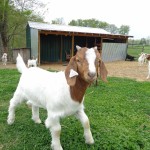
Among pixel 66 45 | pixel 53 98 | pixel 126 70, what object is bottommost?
pixel 126 70

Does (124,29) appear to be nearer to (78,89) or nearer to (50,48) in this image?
(50,48)

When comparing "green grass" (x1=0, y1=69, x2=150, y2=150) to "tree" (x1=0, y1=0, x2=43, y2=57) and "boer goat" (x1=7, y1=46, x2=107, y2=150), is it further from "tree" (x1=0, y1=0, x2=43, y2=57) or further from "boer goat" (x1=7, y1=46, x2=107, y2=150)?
"tree" (x1=0, y1=0, x2=43, y2=57)

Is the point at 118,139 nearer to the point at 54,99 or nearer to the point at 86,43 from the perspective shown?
the point at 54,99

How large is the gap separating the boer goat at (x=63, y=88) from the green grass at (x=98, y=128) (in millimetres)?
313

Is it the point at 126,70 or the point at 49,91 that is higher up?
the point at 49,91

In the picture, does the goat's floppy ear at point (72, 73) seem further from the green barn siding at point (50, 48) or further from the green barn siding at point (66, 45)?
the green barn siding at point (66, 45)

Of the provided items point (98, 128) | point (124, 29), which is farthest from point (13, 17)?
point (124, 29)

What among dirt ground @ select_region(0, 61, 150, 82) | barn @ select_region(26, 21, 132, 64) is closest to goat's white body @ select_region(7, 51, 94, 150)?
dirt ground @ select_region(0, 61, 150, 82)

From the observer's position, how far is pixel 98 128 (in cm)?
402

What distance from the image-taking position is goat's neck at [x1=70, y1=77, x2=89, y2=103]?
2859 millimetres

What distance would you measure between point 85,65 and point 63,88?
0.65m

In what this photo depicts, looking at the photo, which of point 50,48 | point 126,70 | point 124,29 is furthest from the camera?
point 124,29

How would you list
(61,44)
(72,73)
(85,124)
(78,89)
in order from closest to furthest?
(72,73), (78,89), (85,124), (61,44)

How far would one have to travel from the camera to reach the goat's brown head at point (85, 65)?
2408 millimetres
